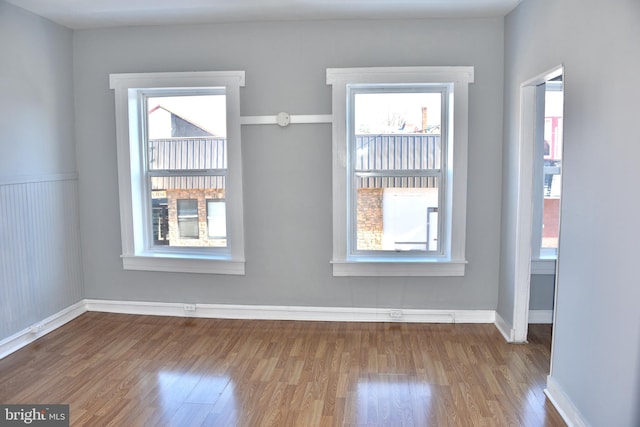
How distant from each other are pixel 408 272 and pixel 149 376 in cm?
220

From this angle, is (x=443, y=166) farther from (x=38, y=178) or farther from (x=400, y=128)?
(x=38, y=178)

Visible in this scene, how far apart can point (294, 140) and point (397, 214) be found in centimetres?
112

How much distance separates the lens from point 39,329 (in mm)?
3760

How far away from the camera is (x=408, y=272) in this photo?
4.01 meters

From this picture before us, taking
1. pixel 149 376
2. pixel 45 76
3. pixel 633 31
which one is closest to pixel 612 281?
pixel 633 31

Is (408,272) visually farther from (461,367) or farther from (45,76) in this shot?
(45,76)

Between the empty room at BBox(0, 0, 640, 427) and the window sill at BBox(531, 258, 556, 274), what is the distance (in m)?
0.02

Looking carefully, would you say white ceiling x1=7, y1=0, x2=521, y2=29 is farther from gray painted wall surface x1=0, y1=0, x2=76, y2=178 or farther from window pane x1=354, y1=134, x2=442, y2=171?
window pane x1=354, y1=134, x2=442, y2=171

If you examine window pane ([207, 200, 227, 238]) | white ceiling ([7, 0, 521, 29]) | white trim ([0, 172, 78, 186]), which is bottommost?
window pane ([207, 200, 227, 238])

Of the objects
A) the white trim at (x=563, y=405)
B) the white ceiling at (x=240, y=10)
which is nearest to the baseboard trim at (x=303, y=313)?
the white trim at (x=563, y=405)

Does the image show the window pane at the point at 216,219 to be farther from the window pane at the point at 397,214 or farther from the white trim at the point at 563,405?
the white trim at the point at 563,405

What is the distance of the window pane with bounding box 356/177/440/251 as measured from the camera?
4086mm

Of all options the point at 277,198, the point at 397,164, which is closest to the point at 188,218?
the point at 277,198

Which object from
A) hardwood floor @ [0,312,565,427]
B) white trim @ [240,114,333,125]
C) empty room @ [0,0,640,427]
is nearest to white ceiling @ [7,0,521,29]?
empty room @ [0,0,640,427]
